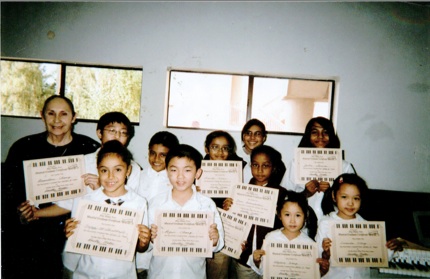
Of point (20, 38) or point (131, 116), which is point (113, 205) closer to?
point (131, 116)

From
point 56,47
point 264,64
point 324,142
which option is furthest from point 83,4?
point 324,142

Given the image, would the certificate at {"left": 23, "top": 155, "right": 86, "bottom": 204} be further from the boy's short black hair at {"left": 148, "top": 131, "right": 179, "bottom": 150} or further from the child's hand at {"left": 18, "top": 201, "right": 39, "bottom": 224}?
the boy's short black hair at {"left": 148, "top": 131, "right": 179, "bottom": 150}

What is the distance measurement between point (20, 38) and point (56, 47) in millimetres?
590

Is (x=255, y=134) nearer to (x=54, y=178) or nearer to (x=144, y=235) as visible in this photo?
(x=144, y=235)

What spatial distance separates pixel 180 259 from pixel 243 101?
8.15 feet

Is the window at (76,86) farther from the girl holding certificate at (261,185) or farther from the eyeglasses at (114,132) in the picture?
the girl holding certificate at (261,185)

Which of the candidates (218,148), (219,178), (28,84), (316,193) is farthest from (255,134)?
(28,84)

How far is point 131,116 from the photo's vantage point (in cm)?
351

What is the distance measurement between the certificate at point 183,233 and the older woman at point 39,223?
1.09 m

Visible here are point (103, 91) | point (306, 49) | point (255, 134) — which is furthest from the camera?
point (103, 91)

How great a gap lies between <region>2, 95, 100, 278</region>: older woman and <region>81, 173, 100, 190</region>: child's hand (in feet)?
1.39

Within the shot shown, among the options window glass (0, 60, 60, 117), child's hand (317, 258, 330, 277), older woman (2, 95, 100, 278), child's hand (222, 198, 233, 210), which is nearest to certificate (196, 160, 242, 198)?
child's hand (222, 198, 233, 210)

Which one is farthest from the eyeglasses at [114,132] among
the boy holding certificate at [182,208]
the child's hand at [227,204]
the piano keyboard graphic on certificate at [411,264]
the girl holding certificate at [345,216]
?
the piano keyboard graphic on certificate at [411,264]

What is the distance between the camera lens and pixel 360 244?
1710 mm
